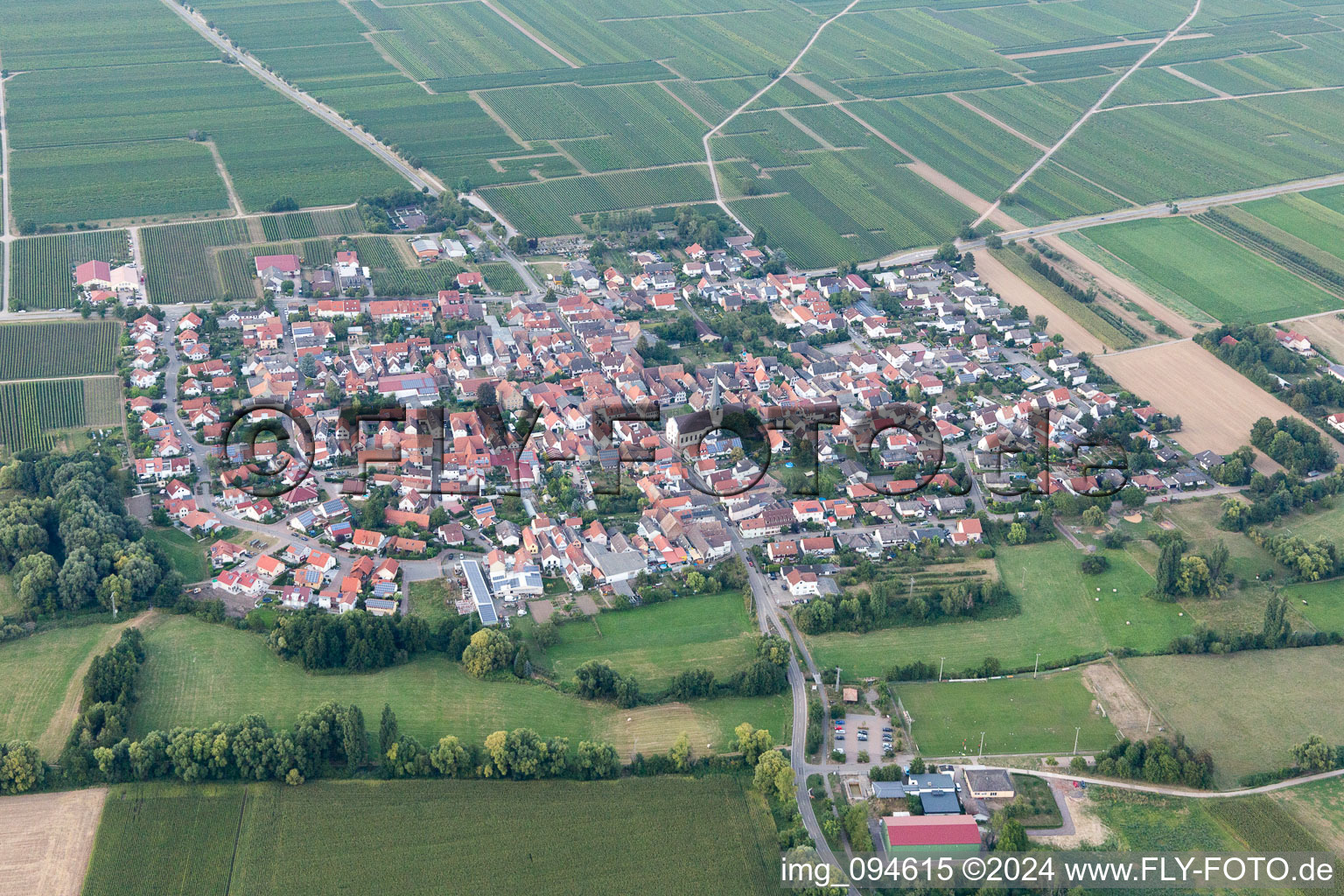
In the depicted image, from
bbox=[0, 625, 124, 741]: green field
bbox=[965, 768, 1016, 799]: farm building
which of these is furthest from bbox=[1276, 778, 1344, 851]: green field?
bbox=[0, 625, 124, 741]: green field

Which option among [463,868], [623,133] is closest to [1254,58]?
[623,133]

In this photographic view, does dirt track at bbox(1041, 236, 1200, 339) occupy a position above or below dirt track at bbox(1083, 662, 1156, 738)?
above

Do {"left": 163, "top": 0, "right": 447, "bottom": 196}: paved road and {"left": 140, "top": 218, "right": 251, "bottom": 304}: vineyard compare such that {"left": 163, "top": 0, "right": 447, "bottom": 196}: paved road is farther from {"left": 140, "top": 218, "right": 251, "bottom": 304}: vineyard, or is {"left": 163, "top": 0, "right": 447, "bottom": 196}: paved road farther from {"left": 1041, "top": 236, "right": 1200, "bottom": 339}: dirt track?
{"left": 1041, "top": 236, "right": 1200, "bottom": 339}: dirt track

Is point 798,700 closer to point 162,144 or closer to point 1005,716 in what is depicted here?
point 1005,716

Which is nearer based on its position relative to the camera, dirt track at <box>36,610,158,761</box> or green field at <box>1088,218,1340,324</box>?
dirt track at <box>36,610,158,761</box>

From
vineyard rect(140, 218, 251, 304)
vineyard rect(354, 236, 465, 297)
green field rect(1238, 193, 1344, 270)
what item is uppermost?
green field rect(1238, 193, 1344, 270)

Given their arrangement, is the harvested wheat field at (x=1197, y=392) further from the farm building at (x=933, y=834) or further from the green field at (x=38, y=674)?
the green field at (x=38, y=674)

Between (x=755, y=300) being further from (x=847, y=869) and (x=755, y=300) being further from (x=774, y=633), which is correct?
(x=847, y=869)
